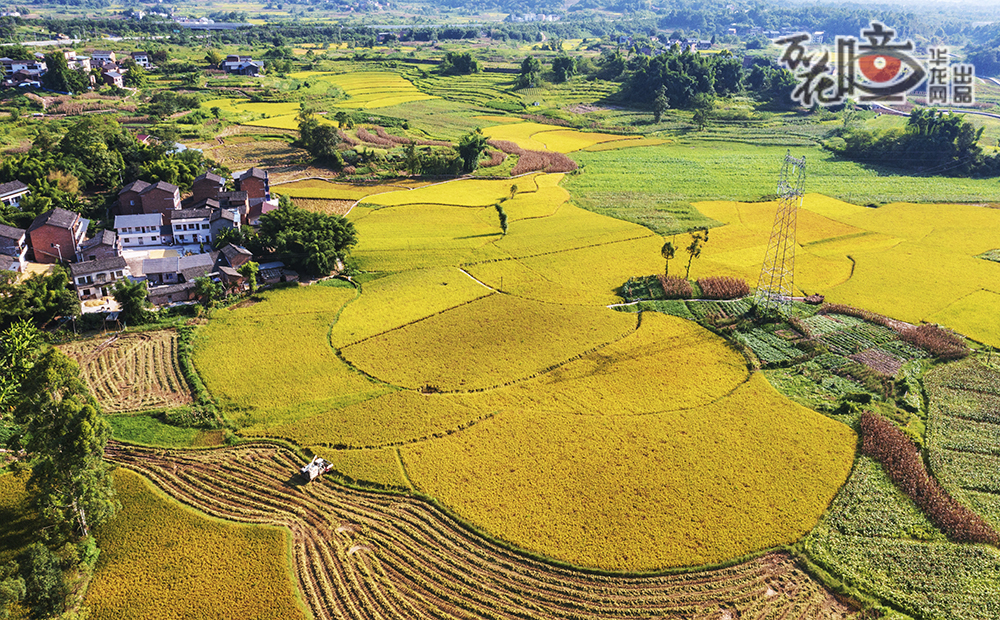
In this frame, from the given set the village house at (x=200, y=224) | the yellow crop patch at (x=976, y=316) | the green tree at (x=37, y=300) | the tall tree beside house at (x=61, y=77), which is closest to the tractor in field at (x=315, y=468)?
the green tree at (x=37, y=300)

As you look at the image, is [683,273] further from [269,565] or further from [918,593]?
[269,565]

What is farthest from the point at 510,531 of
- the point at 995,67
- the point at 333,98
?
the point at 995,67

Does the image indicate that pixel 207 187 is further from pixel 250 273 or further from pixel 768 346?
pixel 768 346

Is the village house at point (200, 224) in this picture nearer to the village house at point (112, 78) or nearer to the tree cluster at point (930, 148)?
the village house at point (112, 78)

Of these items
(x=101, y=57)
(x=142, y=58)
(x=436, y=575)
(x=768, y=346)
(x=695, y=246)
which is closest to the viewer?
(x=436, y=575)

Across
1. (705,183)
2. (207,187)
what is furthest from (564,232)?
(207,187)
